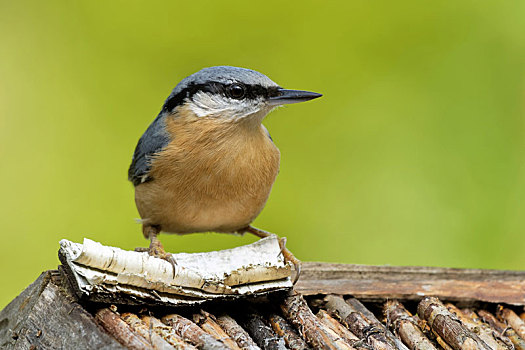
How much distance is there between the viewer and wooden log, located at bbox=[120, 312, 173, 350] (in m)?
2.18

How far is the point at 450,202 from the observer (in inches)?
211

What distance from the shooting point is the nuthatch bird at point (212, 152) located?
3311mm

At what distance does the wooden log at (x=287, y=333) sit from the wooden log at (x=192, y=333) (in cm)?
34

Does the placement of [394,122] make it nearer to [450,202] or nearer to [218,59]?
[450,202]

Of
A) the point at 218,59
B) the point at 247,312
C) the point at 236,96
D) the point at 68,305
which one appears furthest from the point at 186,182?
the point at 218,59

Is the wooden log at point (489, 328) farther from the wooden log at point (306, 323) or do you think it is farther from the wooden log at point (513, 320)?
the wooden log at point (306, 323)

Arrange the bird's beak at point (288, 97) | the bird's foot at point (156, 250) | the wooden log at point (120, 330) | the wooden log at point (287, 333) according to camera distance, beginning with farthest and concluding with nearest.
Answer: the bird's beak at point (288, 97), the bird's foot at point (156, 250), the wooden log at point (287, 333), the wooden log at point (120, 330)

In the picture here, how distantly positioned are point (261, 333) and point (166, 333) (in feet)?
1.45

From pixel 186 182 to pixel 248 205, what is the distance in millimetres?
386

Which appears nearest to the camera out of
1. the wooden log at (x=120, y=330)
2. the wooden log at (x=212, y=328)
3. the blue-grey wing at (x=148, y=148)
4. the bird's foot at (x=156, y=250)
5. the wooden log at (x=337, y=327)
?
the wooden log at (x=120, y=330)

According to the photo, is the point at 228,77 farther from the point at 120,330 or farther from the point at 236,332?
the point at 120,330

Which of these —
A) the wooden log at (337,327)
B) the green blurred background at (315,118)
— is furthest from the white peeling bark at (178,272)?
the green blurred background at (315,118)

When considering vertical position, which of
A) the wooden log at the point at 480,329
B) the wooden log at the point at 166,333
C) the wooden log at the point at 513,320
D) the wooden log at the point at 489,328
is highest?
the wooden log at the point at 166,333

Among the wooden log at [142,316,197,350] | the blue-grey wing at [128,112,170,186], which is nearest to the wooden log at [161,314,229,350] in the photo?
the wooden log at [142,316,197,350]
